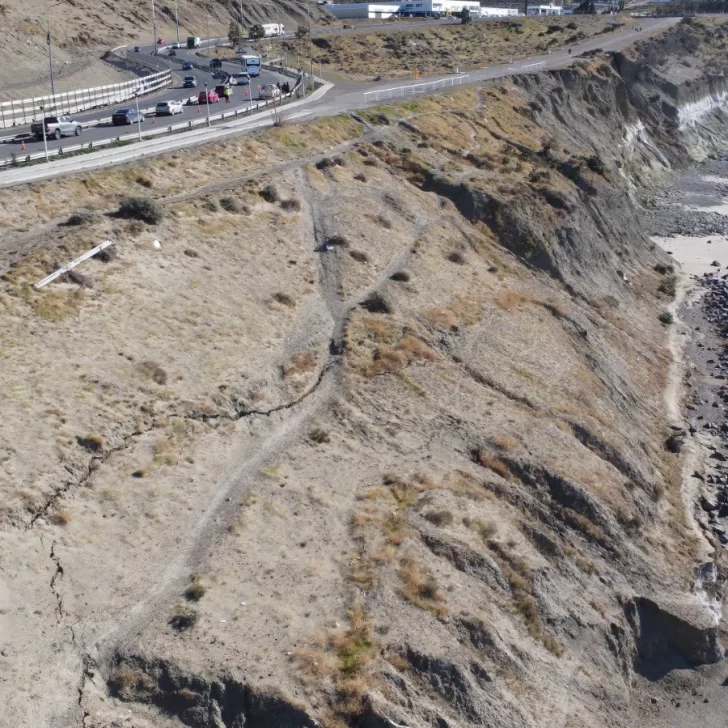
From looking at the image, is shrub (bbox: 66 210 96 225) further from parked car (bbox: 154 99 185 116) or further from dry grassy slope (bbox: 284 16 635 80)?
dry grassy slope (bbox: 284 16 635 80)

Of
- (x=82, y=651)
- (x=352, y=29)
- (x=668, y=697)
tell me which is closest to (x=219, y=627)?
(x=82, y=651)

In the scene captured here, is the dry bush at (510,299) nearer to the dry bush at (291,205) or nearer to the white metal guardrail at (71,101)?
the dry bush at (291,205)

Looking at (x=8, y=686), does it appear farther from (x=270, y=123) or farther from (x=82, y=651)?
(x=270, y=123)

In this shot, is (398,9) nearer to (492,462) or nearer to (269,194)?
(269,194)

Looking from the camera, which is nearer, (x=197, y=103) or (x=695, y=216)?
(x=197, y=103)

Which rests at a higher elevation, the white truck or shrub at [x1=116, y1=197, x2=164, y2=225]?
the white truck

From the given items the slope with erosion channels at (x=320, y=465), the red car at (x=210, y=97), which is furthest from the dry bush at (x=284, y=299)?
the red car at (x=210, y=97)

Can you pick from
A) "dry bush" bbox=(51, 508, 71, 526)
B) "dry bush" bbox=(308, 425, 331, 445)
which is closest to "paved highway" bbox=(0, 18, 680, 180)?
"dry bush" bbox=(308, 425, 331, 445)
